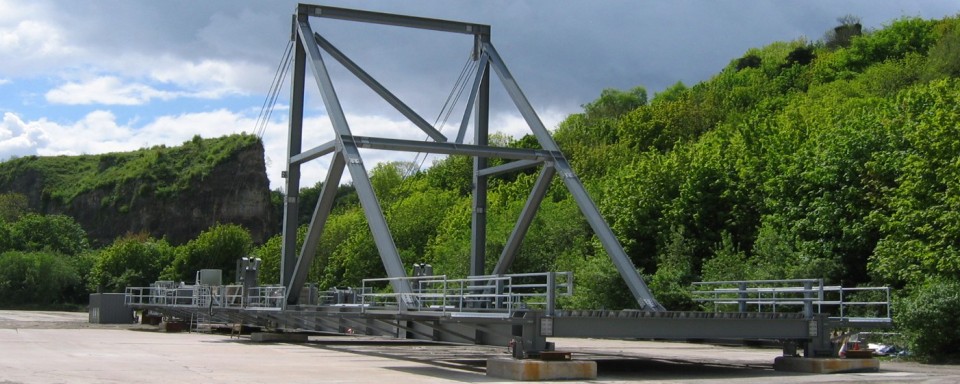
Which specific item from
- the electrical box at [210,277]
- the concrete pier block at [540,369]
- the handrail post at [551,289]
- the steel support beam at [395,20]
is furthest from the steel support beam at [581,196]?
the electrical box at [210,277]

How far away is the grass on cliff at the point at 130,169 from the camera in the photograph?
121812mm

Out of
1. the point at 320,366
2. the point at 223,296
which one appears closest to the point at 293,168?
the point at 223,296

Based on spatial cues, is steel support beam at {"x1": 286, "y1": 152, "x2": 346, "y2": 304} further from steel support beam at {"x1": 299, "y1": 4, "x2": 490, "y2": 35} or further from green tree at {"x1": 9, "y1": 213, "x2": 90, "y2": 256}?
green tree at {"x1": 9, "y1": 213, "x2": 90, "y2": 256}

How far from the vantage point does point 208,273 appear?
1748 inches

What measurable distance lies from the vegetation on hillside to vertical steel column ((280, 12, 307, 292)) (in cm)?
1276

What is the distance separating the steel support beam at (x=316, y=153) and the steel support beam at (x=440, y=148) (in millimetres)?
849

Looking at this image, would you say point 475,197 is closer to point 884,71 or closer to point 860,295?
point 860,295

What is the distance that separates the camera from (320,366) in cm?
2214

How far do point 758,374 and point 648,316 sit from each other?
3.21 metres

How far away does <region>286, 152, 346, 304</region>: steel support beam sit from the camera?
87.8 ft

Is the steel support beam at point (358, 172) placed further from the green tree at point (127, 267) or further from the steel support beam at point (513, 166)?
the green tree at point (127, 267)

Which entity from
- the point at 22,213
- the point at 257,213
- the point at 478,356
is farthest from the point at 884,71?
the point at 22,213

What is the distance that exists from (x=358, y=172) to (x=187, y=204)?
101 meters

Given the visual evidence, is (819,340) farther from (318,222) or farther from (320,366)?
(318,222)
